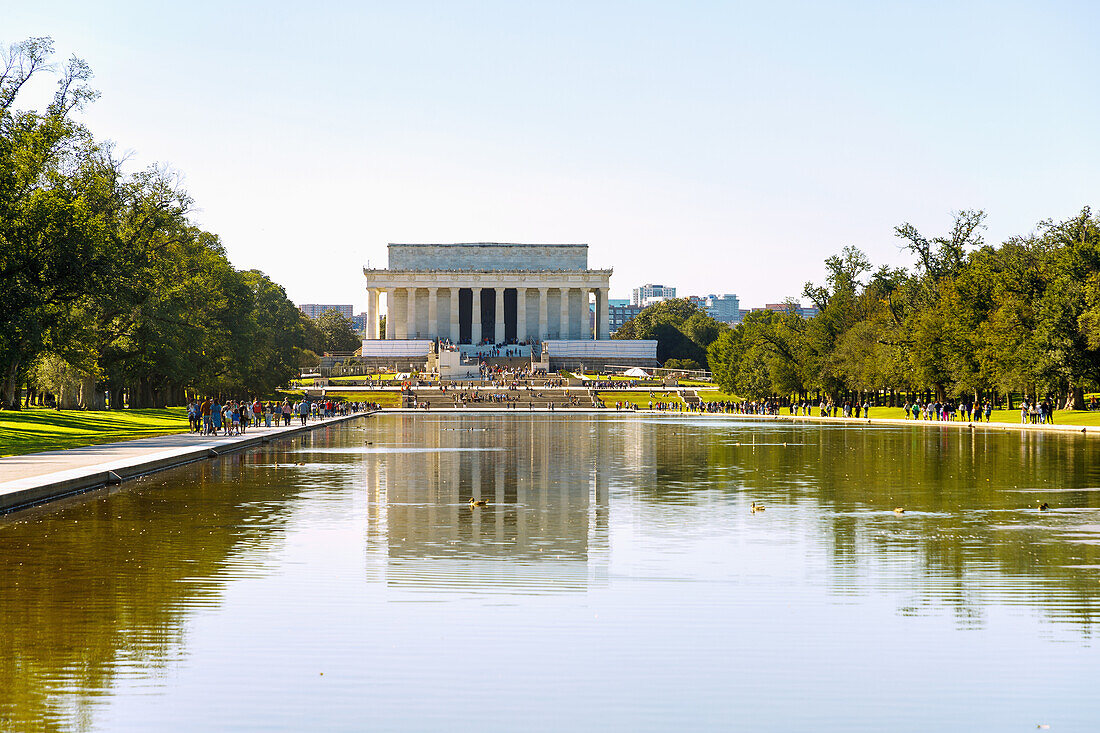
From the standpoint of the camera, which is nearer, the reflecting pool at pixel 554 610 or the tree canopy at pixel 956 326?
the reflecting pool at pixel 554 610

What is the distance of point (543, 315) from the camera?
560ft

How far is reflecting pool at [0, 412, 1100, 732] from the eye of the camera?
27.7 feet

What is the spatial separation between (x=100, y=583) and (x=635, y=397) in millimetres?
99066

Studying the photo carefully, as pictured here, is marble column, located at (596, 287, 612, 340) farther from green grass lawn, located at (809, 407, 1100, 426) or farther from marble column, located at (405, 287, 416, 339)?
green grass lawn, located at (809, 407, 1100, 426)

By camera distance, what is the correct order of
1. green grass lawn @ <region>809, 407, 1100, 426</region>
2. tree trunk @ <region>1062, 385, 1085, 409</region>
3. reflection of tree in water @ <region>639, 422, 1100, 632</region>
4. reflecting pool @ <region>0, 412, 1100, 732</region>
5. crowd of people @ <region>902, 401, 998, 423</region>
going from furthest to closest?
1. crowd of people @ <region>902, 401, 998, 423</region>
2. tree trunk @ <region>1062, 385, 1085, 409</region>
3. green grass lawn @ <region>809, 407, 1100, 426</region>
4. reflection of tree in water @ <region>639, 422, 1100, 632</region>
5. reflecting pool @ <region>0, 412, 1100, 732</region>

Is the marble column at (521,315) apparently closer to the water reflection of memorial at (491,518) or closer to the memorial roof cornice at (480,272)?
the memorial roof cornice at (480,272)

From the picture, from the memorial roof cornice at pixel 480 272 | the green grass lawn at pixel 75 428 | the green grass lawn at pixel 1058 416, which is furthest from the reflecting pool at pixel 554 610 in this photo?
the memorial roof cornice at pixel 480 272

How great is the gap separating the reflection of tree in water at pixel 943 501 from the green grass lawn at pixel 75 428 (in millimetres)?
19385

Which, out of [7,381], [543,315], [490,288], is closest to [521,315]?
[543,315]

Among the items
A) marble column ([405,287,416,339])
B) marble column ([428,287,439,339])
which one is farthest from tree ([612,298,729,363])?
marble column ([405,287,416,339])

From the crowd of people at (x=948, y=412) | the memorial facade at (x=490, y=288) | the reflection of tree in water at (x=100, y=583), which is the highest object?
the memorial facade at (x=490, y=288)

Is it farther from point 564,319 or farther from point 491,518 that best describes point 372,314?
point 491,518

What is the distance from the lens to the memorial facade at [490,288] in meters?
169

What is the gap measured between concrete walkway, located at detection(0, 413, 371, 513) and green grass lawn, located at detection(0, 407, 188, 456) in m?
1.36
